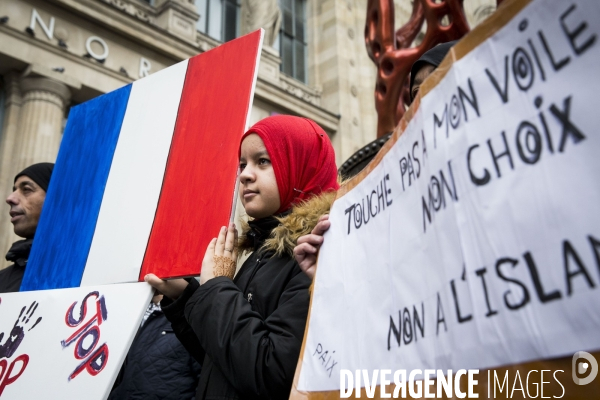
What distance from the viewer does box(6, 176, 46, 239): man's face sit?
2598 mm

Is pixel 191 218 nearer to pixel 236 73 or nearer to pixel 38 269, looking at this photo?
pixel 236 73

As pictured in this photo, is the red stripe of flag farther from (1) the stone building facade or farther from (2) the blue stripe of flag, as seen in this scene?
(1) the stone building facade

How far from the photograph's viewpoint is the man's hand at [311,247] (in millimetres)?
1213

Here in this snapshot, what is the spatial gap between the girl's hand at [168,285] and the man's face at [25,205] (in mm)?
1363

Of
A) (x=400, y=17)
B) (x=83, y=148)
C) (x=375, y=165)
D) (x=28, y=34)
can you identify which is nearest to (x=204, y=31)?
(x=28, y=34)

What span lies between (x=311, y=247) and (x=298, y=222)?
0.51 feet

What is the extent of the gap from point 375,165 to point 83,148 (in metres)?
1.49

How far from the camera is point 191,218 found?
5.27ft

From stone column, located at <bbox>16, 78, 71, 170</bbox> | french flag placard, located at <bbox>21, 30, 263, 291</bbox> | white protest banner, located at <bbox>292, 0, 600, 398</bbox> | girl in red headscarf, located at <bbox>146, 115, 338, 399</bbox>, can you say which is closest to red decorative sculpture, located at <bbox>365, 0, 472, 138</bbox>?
french flag placard, located at <bbox>21, 30, 263, 291</bbox>

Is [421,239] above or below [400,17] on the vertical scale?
below

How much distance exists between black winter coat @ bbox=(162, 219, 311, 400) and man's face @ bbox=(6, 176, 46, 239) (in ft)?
5.20

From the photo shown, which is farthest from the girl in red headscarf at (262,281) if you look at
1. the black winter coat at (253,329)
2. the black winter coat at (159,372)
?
the black winter coat at (159,372)

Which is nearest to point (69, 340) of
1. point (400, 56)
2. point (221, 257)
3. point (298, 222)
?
point (221, 257)

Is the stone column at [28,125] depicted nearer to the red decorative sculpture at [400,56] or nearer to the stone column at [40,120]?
the stone column at [40,120]
